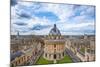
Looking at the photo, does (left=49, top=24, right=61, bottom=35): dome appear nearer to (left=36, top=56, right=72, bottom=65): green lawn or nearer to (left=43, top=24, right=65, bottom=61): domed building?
(left=43, top=24, right=65, bottom=61): domed building

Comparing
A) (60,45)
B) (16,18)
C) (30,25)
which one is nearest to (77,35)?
(60,45)

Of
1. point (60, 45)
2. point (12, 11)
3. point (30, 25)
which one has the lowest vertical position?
point (60, 45)

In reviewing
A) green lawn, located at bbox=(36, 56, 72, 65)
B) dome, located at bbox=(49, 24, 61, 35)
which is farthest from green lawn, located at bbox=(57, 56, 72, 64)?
dome, located at bbox=(49, 24, 61, 35)

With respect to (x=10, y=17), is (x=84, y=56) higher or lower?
lower

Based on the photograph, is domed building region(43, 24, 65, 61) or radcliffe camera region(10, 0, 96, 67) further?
domed building region(43, 24, 65, 61)

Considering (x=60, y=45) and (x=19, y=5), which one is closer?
(x=19, y=5)

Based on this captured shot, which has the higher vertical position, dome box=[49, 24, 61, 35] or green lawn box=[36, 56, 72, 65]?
dome box=[49, 24, 61, 35]

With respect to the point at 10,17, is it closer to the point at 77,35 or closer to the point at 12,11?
the point at 12,11

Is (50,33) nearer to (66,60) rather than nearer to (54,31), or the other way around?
(54,31)

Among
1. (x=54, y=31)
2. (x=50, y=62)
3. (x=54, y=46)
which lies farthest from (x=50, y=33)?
(x=50, y=62)
